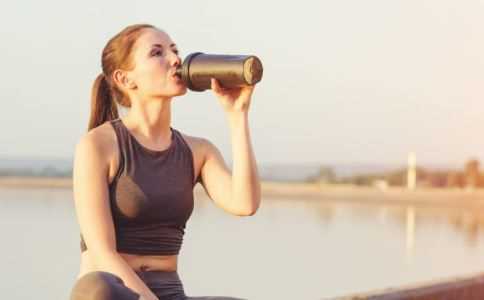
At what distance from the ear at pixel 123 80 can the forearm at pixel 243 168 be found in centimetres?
22

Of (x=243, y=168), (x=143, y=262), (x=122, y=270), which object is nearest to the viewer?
(x=122, y=270)

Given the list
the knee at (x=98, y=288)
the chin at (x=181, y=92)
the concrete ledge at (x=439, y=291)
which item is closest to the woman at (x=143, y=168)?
the chin at (x=181, y=92)

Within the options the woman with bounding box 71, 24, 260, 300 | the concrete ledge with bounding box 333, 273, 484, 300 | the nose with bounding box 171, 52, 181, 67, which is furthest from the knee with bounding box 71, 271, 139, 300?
the concrete ledge with bounding box 333, 273, 484, 300

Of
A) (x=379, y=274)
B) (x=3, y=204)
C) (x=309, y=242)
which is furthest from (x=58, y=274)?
(x=3, y=204)

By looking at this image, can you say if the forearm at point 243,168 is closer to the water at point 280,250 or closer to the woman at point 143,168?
the woman at point 143,168

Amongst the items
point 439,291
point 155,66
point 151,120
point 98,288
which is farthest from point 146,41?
point 439,291

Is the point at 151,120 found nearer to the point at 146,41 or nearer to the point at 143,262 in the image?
the point at 146,41

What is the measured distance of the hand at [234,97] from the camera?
255 cm

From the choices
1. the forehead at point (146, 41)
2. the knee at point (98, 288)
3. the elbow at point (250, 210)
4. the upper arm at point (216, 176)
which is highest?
the forehead at point (146, 41)

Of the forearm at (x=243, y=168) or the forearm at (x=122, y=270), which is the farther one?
the forearm at (x=243, y=168)

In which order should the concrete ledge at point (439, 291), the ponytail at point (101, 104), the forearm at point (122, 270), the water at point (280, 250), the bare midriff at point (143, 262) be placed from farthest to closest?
the water at point (280, 250) → the concrete ledge at point (439, 291) → the ponytail at point (101, 104) → the bare midriff at point (143, 262) → the forearm at point (122, 270)

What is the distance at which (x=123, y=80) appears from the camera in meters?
2.61

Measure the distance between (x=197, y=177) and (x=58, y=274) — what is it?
34.7 feet

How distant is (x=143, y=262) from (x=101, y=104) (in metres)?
0.39
